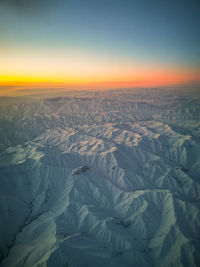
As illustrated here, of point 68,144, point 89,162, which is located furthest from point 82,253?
point 68,144

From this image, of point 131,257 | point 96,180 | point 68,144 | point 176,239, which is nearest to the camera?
point 131,257

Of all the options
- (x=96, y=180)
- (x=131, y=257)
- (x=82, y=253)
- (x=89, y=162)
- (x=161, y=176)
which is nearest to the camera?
(x=82, y=253)

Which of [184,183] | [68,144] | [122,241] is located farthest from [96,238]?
[68,144]

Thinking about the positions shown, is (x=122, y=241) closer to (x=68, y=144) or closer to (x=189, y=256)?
(x=189, y=256)

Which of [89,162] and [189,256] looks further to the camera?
[89,162]

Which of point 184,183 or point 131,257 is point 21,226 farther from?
point 184,183

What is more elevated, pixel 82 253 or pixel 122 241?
pixel 82 253

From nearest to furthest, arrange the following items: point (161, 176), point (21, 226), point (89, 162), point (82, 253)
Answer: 1. point (82, 253)
2. point (21, 226)
3. point (161, 176)
4. point (89, 162)

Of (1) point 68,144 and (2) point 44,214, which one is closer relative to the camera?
(2) point 44,214

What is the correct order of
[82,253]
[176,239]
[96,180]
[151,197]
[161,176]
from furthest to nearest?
[161,176] → [96,180] → [151,197] → [176,239] → [82,253]
